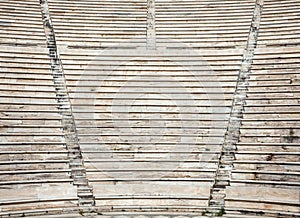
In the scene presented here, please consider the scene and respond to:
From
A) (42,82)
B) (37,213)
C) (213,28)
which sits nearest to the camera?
(37,213)

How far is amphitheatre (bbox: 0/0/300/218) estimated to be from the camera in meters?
9.95

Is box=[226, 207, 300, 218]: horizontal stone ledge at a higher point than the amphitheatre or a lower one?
lower

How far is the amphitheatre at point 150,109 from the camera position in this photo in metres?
9.95

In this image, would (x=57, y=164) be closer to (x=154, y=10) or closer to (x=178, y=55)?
(x=178, y=55)

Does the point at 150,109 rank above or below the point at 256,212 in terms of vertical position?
above

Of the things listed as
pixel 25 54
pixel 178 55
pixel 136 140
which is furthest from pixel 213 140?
pixel 25 54

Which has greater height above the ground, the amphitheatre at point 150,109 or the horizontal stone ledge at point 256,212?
the amphitheatre at point 150,109

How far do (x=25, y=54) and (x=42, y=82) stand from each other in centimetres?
148

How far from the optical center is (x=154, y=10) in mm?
16406

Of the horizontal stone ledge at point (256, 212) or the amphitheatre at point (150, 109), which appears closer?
the horizontal stone ledge at point (256, 212)

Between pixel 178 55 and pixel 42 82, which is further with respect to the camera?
pixel 178 55

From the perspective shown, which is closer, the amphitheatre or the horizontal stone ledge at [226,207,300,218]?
the horizontal stone ledge at [226,207,300,218]

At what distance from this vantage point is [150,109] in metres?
12.4

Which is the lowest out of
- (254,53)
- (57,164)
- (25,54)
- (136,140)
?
(57,164)
